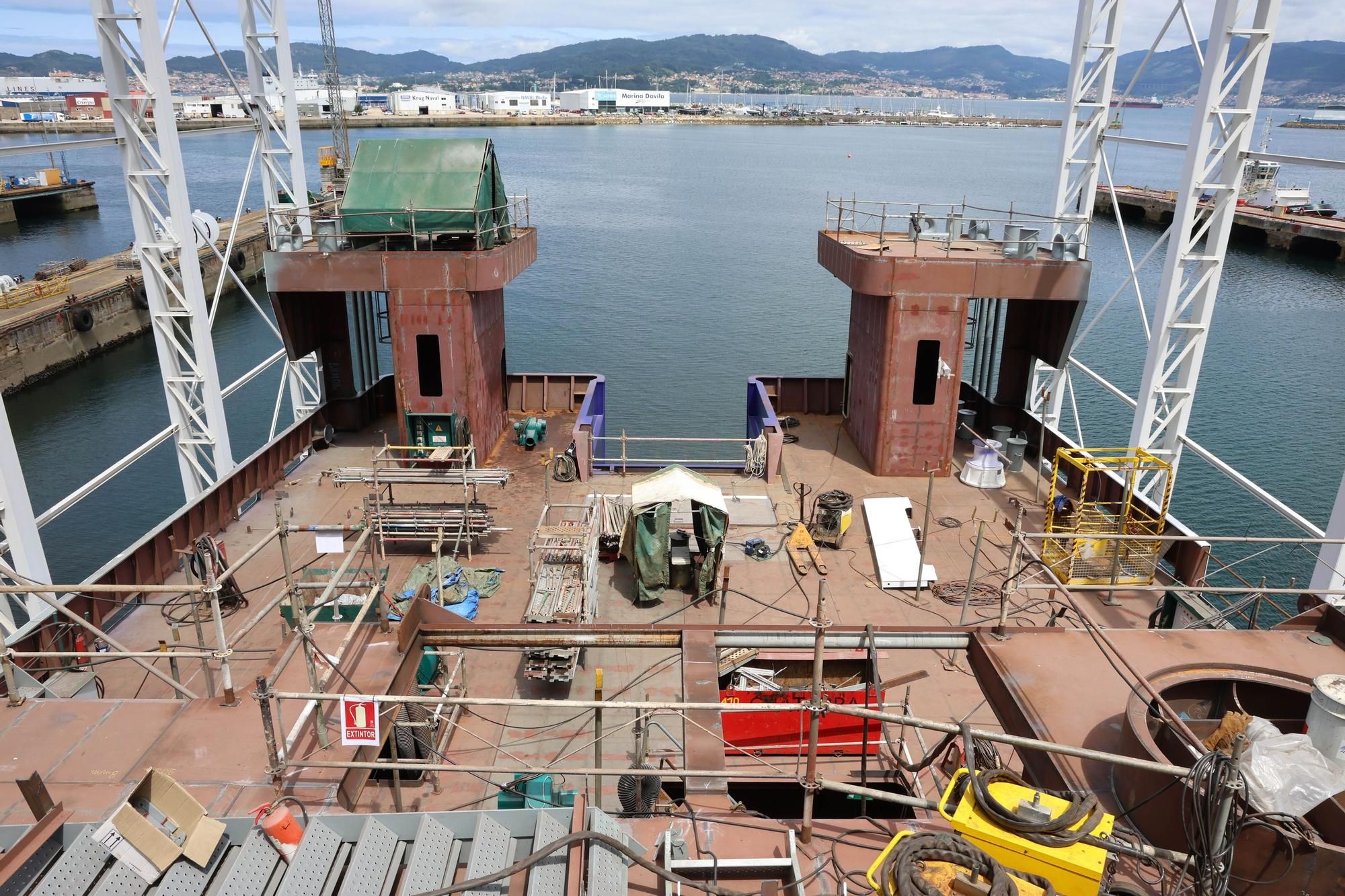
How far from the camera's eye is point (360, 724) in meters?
7.56

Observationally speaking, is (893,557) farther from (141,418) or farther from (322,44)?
(322,44)

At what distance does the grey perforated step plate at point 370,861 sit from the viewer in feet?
20.9

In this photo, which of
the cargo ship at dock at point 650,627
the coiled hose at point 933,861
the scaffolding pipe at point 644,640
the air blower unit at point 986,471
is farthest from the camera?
the air blower unit at point 986,471

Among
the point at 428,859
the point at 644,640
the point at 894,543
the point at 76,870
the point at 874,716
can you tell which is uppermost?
the point at 874,716

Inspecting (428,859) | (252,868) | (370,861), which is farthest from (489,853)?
(252,868)

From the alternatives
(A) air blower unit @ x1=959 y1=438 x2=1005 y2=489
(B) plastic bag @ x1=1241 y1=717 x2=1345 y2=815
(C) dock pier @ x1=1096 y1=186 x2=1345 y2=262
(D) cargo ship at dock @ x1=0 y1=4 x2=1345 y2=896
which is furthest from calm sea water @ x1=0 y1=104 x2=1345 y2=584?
(B) plastic bag @ x1=1241 y1=717 x2=1345 y2=815

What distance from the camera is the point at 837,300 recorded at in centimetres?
5594

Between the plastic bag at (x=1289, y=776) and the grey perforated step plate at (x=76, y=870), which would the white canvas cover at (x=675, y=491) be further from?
the grey perforated step plate at (x=76, y=870)

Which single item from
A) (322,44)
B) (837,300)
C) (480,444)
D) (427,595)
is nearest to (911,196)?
(837,300)

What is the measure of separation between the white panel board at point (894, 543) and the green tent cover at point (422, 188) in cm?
1075

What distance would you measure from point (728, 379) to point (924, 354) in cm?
2242

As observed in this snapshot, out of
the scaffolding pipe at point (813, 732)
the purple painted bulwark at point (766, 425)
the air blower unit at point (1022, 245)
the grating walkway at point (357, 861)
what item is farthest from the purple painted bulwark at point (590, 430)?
the grating walkway at point (357, 861)

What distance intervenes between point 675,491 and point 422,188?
417 inches

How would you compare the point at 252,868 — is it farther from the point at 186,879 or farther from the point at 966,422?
the point at 966,422
